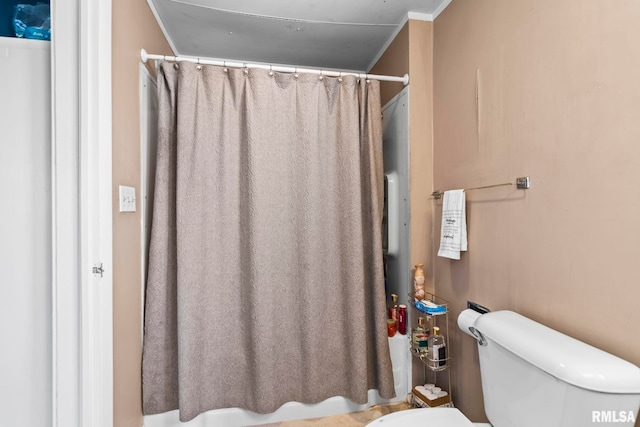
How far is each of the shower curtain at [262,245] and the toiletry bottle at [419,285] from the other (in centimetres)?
20

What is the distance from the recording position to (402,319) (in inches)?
70.0

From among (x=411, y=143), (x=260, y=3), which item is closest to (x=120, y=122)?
(x=260, y=3)

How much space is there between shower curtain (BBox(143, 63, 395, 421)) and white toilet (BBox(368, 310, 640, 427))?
63cm

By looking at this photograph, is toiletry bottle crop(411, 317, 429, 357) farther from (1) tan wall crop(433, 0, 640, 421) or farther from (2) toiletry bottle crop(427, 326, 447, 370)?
(1) tan wall crop(433, 0, 640, 421)

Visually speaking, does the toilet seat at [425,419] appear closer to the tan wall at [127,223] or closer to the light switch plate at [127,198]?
the tan wall at [127,223]

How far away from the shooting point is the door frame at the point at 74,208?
94 centimetres

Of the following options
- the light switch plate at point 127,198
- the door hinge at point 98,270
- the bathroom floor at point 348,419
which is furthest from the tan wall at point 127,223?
the bathroom floor at point 348,419

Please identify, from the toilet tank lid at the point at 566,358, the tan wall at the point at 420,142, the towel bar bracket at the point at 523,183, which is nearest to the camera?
the toilet tank lid at the point at 566,358

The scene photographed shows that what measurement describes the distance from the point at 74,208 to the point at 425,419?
4.69 feet

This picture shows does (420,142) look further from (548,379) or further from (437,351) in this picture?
(548,379)

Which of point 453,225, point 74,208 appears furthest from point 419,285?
point 74,208

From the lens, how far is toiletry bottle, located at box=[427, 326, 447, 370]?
148cm

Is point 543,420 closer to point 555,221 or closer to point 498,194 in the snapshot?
point 555,221

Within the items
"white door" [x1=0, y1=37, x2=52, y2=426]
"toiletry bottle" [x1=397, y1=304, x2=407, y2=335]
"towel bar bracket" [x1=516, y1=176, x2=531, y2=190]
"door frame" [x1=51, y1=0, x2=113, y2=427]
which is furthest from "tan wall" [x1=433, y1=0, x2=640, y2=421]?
"white door" [x1=0, y1=37, x2=52, y2=426]
